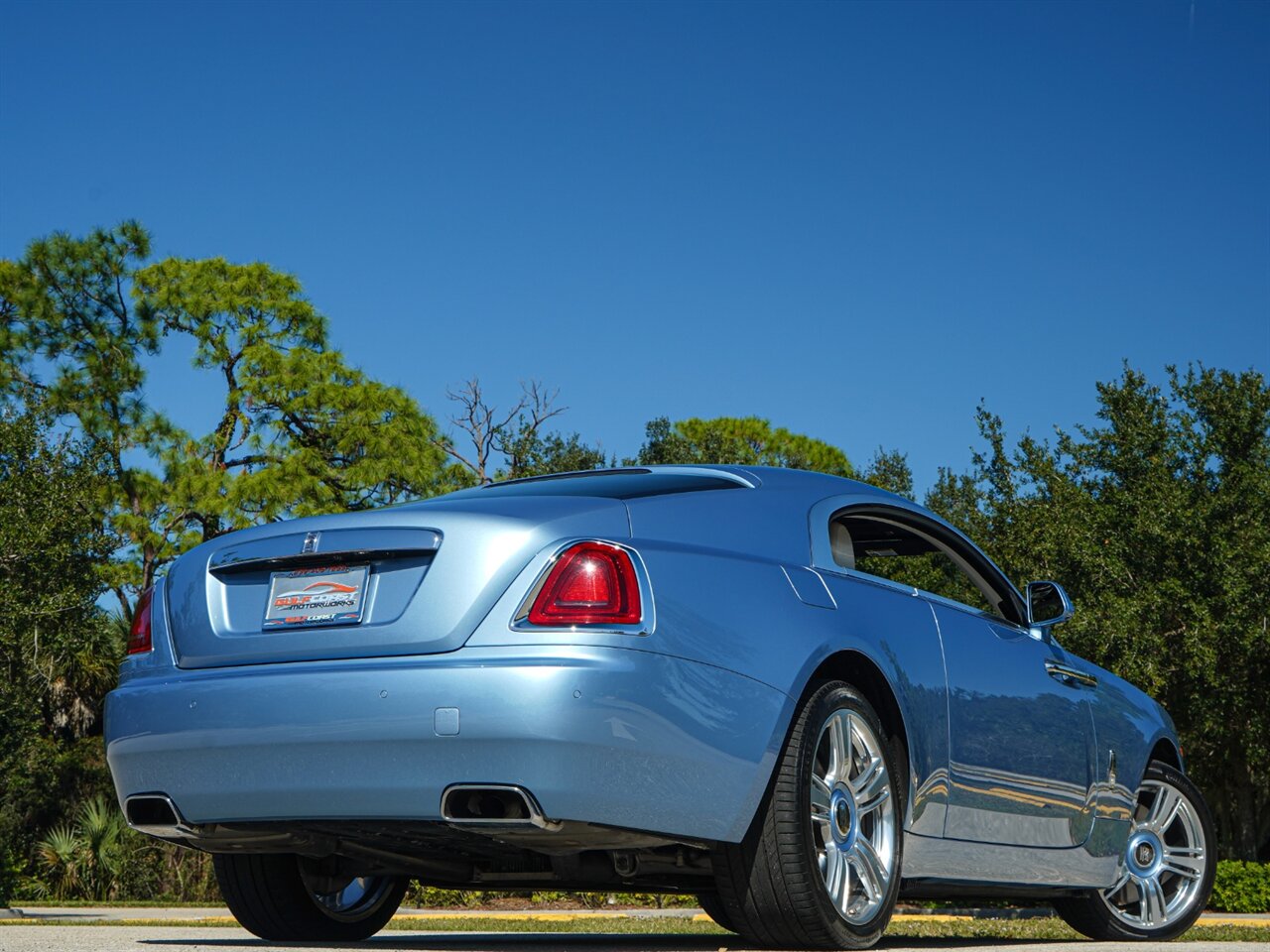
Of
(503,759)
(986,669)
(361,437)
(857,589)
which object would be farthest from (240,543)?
(361,437)

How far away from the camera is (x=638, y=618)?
4.16 metres

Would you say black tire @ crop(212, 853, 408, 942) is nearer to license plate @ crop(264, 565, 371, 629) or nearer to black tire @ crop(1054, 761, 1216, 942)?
license plate @ crop(264, 565, 371, 629)

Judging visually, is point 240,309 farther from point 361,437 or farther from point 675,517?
point 675,517

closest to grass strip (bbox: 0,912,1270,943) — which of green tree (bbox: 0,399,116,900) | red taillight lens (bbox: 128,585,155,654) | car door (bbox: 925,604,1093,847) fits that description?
car door (bbox: 925,604,1093,847)

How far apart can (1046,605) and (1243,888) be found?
15846 mm

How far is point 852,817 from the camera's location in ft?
15.9

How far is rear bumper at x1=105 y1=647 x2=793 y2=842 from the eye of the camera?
3.98 metres

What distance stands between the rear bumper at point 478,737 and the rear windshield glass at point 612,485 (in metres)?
0.87

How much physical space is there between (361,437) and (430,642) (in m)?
30.5

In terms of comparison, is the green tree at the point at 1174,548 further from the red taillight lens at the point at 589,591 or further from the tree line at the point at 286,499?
the red taillight lens at the point at 589,591

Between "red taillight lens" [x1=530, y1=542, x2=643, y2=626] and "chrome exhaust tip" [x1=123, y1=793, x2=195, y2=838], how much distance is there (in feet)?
4.44

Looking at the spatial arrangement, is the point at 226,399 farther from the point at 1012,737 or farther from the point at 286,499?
the point at 1012,737

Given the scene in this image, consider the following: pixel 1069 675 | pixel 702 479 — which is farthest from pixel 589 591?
pixel 1069 675

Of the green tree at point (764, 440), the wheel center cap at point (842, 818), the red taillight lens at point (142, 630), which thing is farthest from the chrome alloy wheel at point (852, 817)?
the green tree at point (764, 440)
